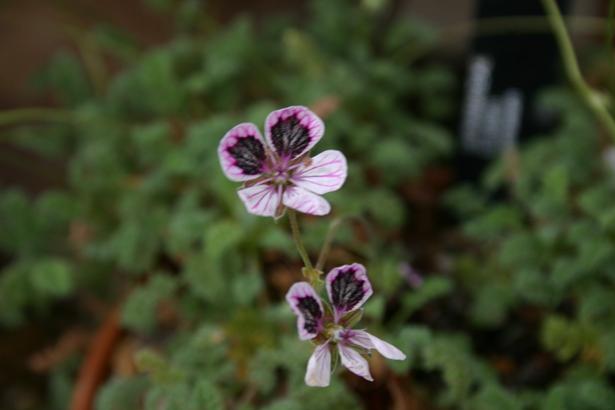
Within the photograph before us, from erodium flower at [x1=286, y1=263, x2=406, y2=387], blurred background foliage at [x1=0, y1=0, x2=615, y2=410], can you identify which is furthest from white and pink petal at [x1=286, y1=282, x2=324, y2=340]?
blurred background foliage at [x1=0, y1=0, x2=615, y2=410]

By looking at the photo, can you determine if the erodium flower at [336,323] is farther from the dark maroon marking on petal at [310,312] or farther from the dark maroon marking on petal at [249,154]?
the dark maroon marking on petal at [249,154]

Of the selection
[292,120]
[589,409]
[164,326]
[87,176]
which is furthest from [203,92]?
[589,409]

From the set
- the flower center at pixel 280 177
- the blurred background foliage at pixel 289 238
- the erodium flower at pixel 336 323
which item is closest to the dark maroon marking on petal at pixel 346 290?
the erodium flower at pixel 336 323

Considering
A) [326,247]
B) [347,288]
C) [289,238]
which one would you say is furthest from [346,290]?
[289,238]

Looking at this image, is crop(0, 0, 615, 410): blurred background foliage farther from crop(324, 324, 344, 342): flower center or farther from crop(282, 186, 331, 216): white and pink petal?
crop(282, 186, 331, 216): white and pink petal

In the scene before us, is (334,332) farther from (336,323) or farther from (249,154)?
(249,154)

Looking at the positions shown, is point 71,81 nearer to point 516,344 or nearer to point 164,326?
point 164,326

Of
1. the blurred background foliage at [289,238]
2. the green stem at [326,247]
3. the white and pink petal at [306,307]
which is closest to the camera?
the white and pink petal at [306,307]
